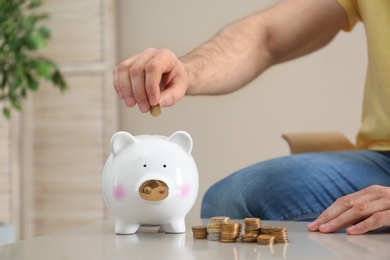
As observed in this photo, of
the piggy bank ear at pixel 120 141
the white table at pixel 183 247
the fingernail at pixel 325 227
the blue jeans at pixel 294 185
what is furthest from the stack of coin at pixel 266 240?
the blue jeans at pixel 294 185

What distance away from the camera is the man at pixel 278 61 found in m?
1.19

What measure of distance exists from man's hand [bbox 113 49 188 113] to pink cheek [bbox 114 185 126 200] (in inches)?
5.8

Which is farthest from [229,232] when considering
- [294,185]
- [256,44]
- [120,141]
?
[256,44]

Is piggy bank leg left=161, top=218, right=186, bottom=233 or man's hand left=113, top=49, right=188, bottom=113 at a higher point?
man's hand left=113, top=49, right=188, bottom=113

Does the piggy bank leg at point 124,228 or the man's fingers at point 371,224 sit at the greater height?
the man's fingers at point 371,224

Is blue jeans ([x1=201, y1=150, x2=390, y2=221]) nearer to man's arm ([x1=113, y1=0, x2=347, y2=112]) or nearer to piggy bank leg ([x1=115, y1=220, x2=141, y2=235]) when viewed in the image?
man's arm ([x1=113, y1=0, x2=347, y2=112])

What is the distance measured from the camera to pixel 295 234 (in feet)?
3.50

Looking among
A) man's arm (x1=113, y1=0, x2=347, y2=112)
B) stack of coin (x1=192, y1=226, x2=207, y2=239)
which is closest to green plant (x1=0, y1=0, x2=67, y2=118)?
man's arm (x1=113, y1=0, x2=347, y2=112)

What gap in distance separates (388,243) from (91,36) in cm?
A: 370

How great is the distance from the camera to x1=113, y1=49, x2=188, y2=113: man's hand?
1.15 metres

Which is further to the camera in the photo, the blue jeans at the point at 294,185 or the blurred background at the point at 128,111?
the blurred background at the point at 128,111

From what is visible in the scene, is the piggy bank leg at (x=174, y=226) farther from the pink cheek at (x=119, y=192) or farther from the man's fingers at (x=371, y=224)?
the man's fingers at (x=371, y=224)

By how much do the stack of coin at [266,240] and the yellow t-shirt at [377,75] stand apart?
0.76 metres

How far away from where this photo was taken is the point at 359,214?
1084mm
